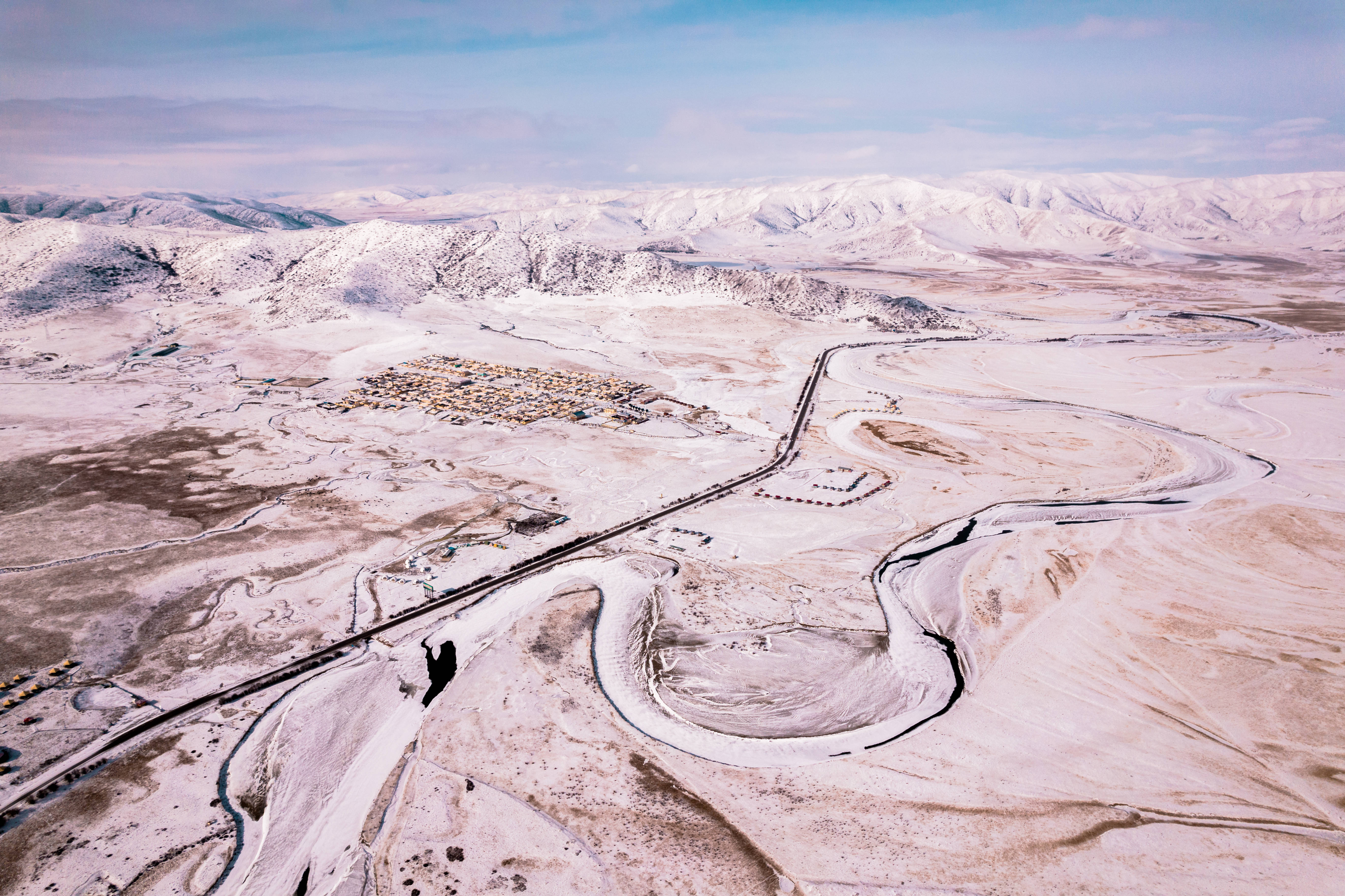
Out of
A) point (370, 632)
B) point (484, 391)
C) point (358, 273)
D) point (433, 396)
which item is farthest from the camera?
point (358, 273)

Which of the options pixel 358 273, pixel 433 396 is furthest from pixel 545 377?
pixel 358 273

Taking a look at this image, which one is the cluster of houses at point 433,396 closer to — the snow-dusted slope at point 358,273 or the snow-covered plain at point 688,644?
the snow-covered plain at point 688,644

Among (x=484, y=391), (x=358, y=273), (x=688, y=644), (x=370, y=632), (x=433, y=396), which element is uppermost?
(x=358, y=273)

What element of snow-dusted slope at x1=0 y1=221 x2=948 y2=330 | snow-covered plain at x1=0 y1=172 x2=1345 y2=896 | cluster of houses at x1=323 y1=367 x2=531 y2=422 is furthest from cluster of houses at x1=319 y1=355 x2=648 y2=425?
snow-dusted slope at x1=0 y1=221 x2=948 y2=330

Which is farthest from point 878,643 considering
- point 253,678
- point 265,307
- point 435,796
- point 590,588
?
point 265,307

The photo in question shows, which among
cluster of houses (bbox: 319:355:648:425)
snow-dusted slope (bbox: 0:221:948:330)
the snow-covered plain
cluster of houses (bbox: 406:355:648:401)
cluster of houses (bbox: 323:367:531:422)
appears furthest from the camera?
snow-dusted slope (bbox: 0:221:948:330)

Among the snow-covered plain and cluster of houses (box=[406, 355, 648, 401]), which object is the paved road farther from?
cluster of houses (box=[406, 355, 648, 401])

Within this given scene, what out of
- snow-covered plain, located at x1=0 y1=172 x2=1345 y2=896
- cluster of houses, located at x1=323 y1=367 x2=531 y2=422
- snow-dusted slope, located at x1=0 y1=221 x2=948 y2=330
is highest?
snow-dusted slope, located at x1=0 y1=221 x2=948 y2=330

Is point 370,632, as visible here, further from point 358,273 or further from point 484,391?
point 358,273
